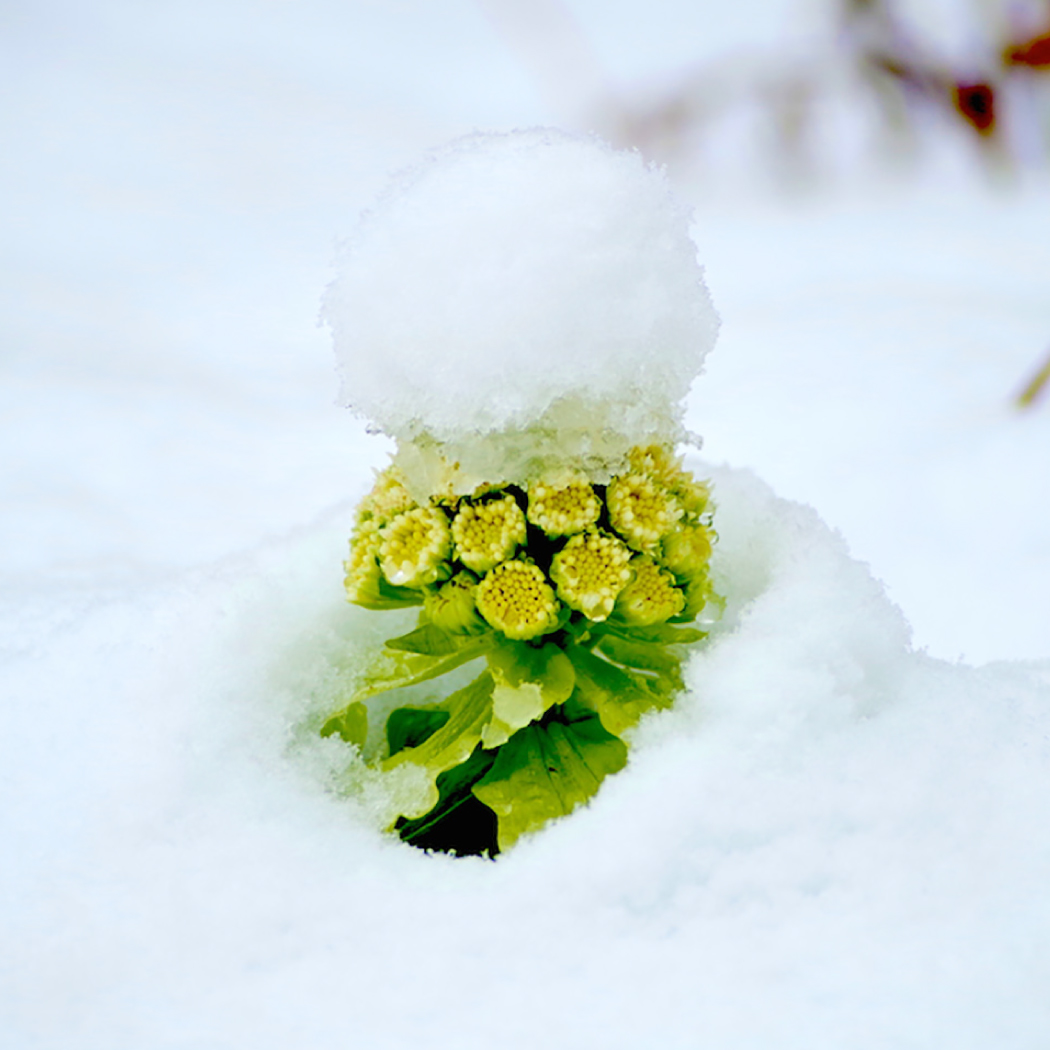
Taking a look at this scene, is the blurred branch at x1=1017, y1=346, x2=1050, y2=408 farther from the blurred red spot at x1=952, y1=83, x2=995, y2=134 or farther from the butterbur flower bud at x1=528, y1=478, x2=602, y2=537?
the butterbur flower bud at x1=528, y1=478, x2=602, y2=537

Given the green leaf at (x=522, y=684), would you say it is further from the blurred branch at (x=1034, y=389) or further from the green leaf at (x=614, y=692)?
the blurred branch at (x=1034, y=389)

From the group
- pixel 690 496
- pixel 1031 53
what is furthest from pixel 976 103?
pixel 690 496

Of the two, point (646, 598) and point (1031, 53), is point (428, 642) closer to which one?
point (646, 598)

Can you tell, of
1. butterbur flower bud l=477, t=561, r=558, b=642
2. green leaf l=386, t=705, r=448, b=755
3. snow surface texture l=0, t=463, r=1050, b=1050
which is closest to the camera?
snow surface texture l=0, t=463, r=1050, b=1050

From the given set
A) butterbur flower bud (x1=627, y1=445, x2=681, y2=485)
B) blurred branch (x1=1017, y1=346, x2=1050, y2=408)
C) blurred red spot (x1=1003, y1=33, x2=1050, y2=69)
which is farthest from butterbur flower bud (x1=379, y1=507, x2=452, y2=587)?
blurred red spot (x1=1003, y1=33, x2=1050, y2=69)

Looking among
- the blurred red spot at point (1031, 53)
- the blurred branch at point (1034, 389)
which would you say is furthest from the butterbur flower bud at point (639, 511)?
the blurred red spot at point (1031, 53)

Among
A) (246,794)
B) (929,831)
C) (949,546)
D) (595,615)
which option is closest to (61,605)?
(246,794)
